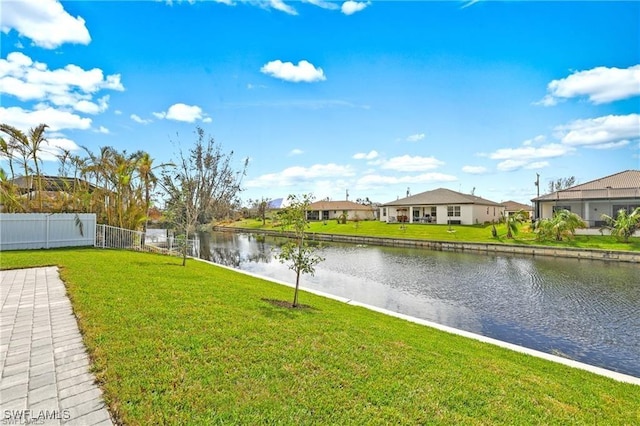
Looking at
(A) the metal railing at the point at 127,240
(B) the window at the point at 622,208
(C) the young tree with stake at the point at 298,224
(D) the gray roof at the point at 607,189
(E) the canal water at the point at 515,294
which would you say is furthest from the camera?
(D) the gray roof at the point at 607,189

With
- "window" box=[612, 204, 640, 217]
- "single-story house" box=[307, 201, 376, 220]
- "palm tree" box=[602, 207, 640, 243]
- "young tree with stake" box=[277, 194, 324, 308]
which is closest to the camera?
"young tree with stake" box=[277, 194, 324, 308]

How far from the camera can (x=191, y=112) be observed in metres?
29.9

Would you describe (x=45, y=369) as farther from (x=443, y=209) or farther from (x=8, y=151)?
(x=443, y=209)

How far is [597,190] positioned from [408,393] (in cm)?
3544

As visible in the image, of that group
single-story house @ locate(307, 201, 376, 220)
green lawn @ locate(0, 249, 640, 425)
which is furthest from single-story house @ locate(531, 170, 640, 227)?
green lawn @ locate(0, 249, 640, 425)

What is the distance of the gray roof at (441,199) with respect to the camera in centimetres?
3906

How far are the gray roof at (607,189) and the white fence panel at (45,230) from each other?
1424 inches

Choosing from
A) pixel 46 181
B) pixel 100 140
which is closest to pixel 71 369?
pixel 46 181

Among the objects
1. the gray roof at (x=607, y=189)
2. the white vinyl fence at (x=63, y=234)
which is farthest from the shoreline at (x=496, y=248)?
the gray roof at (x=607, y=189)

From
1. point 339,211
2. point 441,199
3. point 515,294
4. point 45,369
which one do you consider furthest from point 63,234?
point 339,211

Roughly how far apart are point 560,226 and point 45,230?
31759 mm

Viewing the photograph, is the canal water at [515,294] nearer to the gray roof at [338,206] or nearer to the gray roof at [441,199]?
the gray roof at [441,199]

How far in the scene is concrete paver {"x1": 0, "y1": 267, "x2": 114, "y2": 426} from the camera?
274 centimetres

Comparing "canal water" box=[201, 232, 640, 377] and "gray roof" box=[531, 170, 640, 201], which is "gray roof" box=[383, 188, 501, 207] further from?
"canal water" box=[201, 232, 640, 377]
